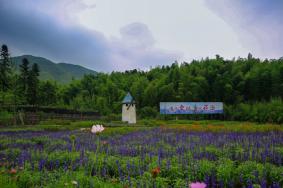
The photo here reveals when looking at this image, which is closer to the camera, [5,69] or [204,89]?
[5,69]

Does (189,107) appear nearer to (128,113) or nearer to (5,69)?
(128,113)

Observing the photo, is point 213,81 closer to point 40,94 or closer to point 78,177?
point 40,94

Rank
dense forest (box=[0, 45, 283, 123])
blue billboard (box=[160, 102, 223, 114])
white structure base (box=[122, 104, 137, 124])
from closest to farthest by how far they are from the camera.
→ white structure base (box=[122, 104, 137, 124]) < blue billboard (box=[160, 102, 223, 114]) < dense forest (box=[0, 45, 283, 123])

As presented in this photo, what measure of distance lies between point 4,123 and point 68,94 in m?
54.3

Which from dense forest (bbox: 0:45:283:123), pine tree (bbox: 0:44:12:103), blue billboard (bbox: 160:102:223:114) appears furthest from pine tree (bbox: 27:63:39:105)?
blue billboard (bbox: 160:102:223:114)

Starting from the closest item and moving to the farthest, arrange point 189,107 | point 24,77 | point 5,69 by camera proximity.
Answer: point 189,107 → point 5,69 → point 24,77

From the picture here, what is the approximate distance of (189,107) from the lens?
44156 mm

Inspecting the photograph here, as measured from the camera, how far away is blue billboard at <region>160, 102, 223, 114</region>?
1692 inches

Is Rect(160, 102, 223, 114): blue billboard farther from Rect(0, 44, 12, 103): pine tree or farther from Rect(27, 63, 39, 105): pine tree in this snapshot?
Rect(27, 63, 39, 105): pine tree

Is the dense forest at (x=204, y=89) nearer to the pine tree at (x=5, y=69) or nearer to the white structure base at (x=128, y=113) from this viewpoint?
the pine tree at (x=5, y=69)

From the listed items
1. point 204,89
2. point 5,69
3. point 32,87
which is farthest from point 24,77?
point 204,89

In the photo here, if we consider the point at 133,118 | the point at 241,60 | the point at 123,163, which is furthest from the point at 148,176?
the point at 241,60

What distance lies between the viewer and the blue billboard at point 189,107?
1692 inches

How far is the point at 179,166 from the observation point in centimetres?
586
